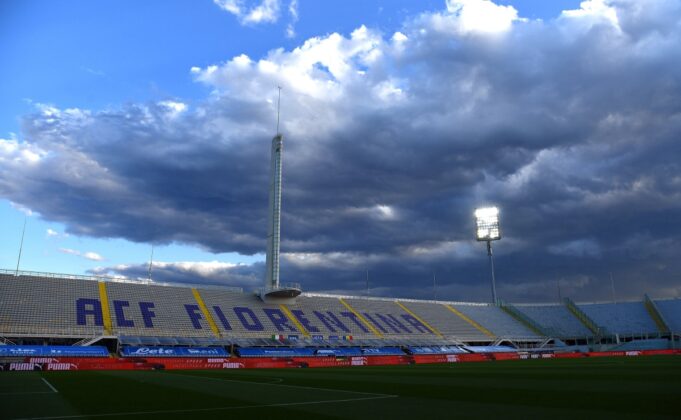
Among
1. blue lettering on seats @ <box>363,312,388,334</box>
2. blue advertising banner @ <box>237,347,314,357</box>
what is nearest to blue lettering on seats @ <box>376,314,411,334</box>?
blue lettering on seats @ <box>363,312,388,334</box>

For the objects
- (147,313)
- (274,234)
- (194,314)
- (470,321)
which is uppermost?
(274,234)

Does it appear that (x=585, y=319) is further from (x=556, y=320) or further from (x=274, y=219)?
(x=274, y=219)

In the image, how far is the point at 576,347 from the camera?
8456 centimetres

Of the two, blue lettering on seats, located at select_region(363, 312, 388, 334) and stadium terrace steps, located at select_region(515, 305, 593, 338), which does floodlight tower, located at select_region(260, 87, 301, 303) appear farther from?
stadium terrace steps, located at select_region(515, 305, 593, 338)

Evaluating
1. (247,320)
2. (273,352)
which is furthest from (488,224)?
(273,352)

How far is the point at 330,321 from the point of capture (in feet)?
250

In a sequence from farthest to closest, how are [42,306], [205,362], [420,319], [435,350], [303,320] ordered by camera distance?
[420,319]
[303,320]
[435,350]
[42,306]
[205,362]

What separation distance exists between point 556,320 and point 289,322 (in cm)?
6061

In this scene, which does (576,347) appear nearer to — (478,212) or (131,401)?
(478,212)

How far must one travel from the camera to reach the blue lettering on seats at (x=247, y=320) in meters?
67.2

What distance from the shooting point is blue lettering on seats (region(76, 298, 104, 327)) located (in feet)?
184

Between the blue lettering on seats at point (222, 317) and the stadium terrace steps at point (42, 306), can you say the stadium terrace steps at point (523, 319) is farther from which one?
the stadium terrace steps at point (42, 306)

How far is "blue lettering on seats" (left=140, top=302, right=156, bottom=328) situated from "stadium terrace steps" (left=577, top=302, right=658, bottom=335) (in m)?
85.5

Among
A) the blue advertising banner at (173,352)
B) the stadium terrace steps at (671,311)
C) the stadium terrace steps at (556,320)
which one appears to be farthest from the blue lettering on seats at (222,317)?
the stadium terrace steps at (671,311)
